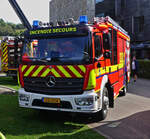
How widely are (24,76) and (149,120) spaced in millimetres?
3991

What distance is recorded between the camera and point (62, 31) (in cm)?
585

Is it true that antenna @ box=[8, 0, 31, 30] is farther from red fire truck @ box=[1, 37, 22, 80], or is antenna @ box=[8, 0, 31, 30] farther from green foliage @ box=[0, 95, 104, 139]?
green foliage @ box=[0, 95, 104, 139]

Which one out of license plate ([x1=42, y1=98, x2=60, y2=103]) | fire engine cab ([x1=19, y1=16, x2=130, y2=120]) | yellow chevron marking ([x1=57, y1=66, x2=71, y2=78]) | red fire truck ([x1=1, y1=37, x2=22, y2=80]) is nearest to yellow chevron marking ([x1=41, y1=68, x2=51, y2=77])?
fire engine cab ([x1=19, y1=16, x2=130, y2=120])

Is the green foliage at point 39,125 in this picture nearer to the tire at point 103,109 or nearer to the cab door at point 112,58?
the tire at point 103,109

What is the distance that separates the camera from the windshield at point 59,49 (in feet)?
18.3

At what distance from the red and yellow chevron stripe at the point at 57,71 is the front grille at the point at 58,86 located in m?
0.11

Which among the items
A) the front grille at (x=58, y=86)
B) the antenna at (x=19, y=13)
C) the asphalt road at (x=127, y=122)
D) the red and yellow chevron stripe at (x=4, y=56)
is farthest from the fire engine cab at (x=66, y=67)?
the antenna at (x=19, y=13)

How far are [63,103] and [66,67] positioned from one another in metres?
0.95

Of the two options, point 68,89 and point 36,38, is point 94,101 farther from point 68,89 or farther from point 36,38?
point 36,38

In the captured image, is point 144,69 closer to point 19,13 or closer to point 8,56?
point 8,56

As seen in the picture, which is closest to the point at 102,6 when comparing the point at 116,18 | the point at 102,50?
the point at 116,18

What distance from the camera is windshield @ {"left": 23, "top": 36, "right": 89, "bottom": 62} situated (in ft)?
18.3

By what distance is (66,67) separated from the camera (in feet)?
18.4

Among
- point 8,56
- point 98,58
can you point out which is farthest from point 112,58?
point 8,56
